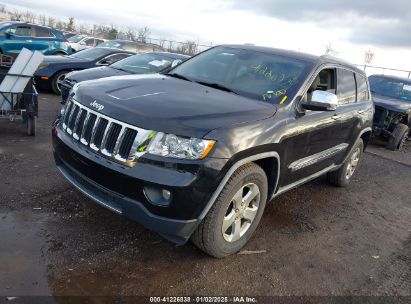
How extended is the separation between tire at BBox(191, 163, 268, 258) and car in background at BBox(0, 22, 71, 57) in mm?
14630

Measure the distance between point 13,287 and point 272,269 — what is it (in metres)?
2.03

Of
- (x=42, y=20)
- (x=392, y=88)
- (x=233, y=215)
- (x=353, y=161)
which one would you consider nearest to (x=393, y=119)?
(x=392, y=88)

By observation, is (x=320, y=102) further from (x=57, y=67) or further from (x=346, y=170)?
(x=57, y=67)

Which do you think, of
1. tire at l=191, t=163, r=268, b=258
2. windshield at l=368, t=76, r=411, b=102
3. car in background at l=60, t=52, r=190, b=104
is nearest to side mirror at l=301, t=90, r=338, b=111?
tire at l=191, t=163, r=268, b=258

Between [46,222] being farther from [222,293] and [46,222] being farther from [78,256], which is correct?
[222,293]

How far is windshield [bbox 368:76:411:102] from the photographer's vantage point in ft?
34.3

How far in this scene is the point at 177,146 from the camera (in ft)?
9.31

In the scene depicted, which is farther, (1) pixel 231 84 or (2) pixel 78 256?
(1) pixel 231 84

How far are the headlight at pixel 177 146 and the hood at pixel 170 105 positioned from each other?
4 centimetres

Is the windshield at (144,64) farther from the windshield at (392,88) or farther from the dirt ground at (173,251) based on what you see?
the windshield at (392,88)

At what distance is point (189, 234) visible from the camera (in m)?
2.97

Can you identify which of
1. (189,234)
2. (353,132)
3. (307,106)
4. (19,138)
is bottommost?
(19,138)

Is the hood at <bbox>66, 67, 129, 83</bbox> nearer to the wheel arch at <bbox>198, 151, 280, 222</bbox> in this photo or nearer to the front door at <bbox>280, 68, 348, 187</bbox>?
the front door at <bbox>280, 68, 348, 187</bbox>

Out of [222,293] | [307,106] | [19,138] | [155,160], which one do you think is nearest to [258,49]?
[307,106]
